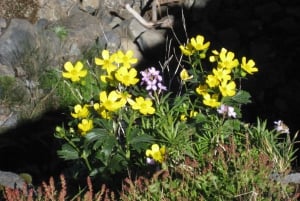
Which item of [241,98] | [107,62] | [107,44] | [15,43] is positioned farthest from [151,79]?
[15,43]

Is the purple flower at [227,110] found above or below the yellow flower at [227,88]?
below

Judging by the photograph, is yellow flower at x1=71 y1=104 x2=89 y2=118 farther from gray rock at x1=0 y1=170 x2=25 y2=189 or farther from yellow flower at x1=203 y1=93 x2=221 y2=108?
gray rock at x1=0 y1=170 x2=25 y2=189

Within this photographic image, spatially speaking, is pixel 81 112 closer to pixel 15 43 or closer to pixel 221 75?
pixel 221 75

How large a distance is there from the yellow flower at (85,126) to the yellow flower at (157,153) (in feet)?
1.08

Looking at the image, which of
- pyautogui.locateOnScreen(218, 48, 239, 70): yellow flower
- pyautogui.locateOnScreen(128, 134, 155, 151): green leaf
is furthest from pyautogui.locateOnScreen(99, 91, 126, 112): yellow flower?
pyautogui.locateOnScreen(218, 48, 239, 70): yellow flower

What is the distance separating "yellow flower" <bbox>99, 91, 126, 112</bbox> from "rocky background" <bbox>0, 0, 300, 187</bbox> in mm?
3625

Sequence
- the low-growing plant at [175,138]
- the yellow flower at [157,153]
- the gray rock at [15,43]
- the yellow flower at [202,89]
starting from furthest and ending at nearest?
the gray rock at [15,43]
the yellow flower at [202,89]
the yellow flower at [157,153]
the low-growing plant at [175,138]

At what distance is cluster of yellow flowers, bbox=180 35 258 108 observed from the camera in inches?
159

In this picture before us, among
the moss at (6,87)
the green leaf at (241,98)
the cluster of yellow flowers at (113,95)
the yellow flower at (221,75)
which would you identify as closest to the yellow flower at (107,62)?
the cluster of yellow flowers at (113,95)

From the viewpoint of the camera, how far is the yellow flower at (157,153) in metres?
3.80

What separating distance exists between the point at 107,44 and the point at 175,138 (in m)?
4.90

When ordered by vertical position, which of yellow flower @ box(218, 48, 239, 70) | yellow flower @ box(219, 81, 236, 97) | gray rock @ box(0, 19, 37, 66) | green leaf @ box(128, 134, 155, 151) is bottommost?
green leaf @ box(128, 134, 155, 151)

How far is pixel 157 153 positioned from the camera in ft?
12.5

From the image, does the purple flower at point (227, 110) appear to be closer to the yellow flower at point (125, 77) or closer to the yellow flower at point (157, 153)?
the yellow flower at point (157, 153)
